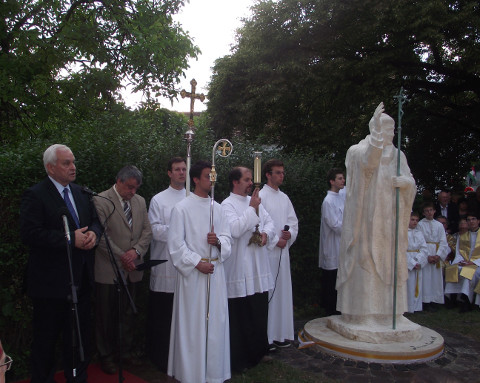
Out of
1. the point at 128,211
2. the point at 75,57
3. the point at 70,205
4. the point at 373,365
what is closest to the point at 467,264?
the point at 373,365

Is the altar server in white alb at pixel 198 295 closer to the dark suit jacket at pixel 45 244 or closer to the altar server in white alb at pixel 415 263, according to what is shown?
the dark suit jacket at pixel 45 244

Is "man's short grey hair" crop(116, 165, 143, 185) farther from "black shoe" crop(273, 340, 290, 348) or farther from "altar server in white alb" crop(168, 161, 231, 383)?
"black shoe" crop(273, 340, 290, 348)

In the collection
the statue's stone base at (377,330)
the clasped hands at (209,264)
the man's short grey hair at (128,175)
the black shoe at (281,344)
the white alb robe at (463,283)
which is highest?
the man's short grey hair at (128,175)

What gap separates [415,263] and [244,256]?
4.00m

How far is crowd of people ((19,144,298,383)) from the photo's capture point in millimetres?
4184

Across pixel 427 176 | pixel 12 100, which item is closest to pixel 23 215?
pixel 12 100

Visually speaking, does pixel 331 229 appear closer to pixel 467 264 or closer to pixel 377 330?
pixel 377 330

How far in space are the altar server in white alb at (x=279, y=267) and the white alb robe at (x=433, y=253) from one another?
11.6 ft

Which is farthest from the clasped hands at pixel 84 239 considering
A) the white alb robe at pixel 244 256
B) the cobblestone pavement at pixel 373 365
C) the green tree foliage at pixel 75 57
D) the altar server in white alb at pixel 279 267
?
the green tree foliage at pixel 75 57

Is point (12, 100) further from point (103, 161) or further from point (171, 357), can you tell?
point (171, 357)

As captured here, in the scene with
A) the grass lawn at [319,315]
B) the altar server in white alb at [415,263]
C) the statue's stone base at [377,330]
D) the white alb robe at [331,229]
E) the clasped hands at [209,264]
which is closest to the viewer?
the clasped hands at [209,264]

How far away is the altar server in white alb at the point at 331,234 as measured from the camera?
719 centimetres

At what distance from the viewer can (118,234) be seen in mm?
4977

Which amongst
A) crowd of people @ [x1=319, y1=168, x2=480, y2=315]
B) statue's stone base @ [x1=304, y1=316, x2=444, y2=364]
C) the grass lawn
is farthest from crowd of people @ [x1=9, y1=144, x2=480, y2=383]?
crowd of people @ [x1=319, y1=168, x2=480, y2=315]
